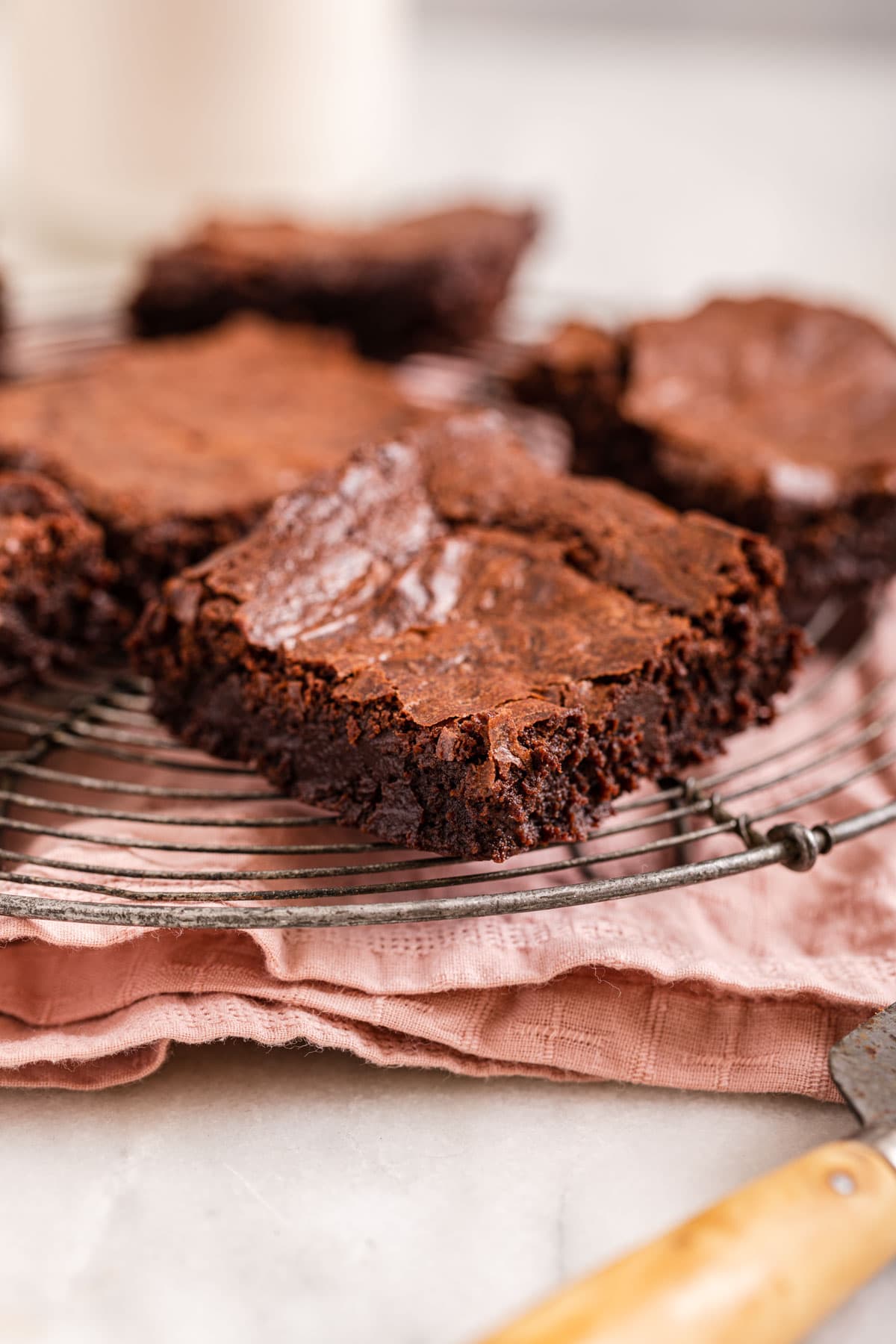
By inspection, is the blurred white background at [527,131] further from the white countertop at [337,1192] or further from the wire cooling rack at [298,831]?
the white countertop at [337,1192]

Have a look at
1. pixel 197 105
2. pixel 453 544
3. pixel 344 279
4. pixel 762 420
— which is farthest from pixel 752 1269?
pixel 197 105

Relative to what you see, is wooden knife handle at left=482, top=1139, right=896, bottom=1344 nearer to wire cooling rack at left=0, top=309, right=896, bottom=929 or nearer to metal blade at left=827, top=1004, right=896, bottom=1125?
metal blade at left=827, top=1004, right=896, bottom=1125

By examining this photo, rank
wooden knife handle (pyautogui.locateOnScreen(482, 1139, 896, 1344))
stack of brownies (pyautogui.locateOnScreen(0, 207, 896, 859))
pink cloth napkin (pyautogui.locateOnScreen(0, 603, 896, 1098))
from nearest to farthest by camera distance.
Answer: wooden knife handle (pyautogui.locateOnScreen(482, 1139, 896, 1344)) < pink cloth napkin (pyautogui.locateOnScreen(0, 603, 896, 1098)) < stack of brownies (pyautogui.locateOnScreen(0, 207, 896, 859))

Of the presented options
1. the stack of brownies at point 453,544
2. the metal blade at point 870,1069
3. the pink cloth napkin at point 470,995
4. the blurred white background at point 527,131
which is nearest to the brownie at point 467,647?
the stack of brownies at point 453,544

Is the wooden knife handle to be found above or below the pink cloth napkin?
above

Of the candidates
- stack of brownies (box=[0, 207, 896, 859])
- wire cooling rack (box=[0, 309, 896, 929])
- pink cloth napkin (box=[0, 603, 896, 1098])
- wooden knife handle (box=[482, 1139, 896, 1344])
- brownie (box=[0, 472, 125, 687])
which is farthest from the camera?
brownie (box=[0, 472, 125, 687])

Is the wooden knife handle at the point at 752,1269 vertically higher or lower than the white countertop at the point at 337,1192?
higher

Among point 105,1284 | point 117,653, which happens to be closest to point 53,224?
point 117,653

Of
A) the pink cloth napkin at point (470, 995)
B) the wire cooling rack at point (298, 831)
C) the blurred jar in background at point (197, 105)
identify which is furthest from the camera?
the blurred jar in background at point (197, 105)

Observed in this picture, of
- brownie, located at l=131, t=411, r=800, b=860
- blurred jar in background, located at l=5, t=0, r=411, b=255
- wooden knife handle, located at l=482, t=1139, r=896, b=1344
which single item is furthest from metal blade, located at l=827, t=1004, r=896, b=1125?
blurred jar in background, located at l=5, t=0, r=411, b=255
